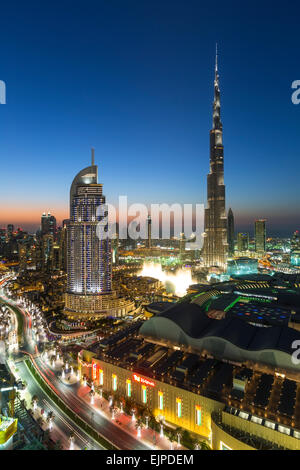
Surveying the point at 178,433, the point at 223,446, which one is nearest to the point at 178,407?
the point at 178,433

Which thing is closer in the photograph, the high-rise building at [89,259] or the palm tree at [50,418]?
the palm tree at [50,418]

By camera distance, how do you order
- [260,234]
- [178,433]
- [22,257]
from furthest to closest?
[260,234]
[22,257]
[178,433]

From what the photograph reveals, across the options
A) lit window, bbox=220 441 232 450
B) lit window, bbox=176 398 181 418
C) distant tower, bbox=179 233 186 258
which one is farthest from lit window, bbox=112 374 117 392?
distant tower, bbox=179 233 186 258

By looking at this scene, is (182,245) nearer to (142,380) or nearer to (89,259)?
(89,259)

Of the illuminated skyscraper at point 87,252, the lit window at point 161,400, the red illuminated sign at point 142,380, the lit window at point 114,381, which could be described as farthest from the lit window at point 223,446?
the illuminated skyscraper at point 87,252

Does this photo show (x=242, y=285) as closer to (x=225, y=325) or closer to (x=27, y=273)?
(x=225, y=325)

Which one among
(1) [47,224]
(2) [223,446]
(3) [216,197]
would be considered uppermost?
(3) [216,197]

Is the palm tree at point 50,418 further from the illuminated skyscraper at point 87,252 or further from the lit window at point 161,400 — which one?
the illuminated skyscraper at point 87,252

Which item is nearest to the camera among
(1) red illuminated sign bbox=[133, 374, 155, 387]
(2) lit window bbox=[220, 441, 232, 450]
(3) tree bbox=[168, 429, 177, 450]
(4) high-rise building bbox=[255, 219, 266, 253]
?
Result: (2) lit window bbox=[220, 441, 232, 450]

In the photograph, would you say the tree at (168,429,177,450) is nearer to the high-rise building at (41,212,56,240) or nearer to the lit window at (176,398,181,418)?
the lit window at (176,398,181,418)
